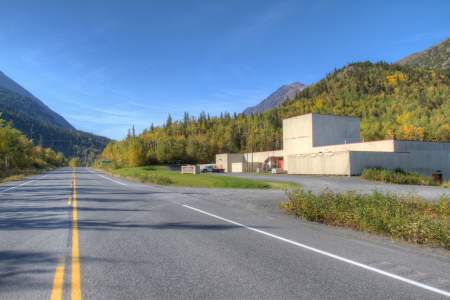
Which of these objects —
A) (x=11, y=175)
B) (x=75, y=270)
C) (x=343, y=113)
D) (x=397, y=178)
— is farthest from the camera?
(x=343, y=113)

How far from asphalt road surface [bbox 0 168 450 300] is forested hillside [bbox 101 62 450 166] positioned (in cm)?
9084

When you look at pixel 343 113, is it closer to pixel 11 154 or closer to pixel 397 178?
pixel 397 178

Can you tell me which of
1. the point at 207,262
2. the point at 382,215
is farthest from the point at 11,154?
the point at 207,262

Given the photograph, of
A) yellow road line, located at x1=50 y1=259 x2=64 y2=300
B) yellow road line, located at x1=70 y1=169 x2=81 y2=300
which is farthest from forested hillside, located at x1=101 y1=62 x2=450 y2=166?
yellow road line, located at x1=50 y1=259 x2=64 y2=300

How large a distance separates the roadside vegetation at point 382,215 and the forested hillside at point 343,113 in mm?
86069

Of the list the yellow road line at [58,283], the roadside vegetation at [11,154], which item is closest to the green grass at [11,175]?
the roadside vegetation at [11,154]

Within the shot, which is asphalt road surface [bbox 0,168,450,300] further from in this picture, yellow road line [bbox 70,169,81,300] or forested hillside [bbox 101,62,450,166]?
forested hillside [bbox 101,62,450,166]

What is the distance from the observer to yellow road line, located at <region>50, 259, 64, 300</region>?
462 centimetres

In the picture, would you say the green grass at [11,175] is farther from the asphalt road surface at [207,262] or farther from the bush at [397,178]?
the bush at [397,178]

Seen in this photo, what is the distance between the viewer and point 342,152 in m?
44.5

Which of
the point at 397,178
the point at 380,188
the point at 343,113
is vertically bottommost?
the point at 380,188

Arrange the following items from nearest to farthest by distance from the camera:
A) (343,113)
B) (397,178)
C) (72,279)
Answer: (72,279) < (397,178) < (343,113)

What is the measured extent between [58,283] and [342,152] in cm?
4264

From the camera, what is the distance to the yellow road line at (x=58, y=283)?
462cm
